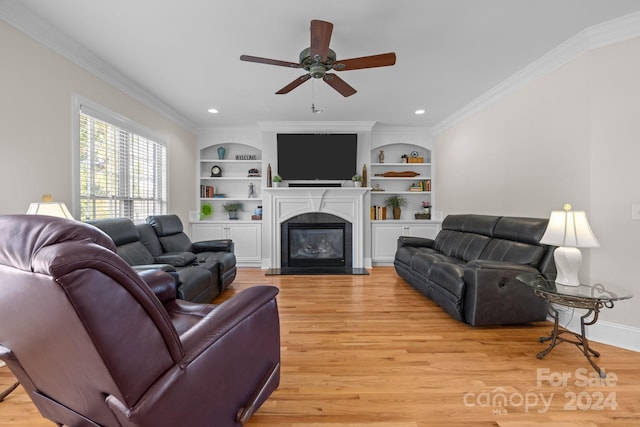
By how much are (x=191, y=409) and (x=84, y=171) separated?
308cm

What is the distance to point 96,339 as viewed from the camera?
29.0 inches

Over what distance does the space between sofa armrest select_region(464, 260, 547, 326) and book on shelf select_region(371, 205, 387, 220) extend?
2908mm

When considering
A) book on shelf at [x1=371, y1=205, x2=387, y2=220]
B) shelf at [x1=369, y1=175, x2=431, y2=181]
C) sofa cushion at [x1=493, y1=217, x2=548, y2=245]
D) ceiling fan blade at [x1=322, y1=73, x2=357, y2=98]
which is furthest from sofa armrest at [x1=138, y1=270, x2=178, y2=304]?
shelf at [x1=369, y1=175, x2=431, y2=181]

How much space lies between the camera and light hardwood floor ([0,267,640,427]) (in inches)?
61.0

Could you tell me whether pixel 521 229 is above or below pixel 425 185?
below

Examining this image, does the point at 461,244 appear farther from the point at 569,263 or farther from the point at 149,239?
the point at 149,239

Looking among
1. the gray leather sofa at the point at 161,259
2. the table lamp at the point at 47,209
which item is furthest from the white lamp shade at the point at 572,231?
the table lamp at the point at 47,209

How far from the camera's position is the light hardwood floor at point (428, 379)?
5.08 ft

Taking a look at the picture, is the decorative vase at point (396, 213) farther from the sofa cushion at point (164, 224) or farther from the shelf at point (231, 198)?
the sofa cushion at point (164, 224)

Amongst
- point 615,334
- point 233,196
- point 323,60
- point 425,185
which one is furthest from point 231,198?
point 615,334

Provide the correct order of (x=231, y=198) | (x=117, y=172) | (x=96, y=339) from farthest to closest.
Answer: (x=231, y=198)
(x=117, y=172)
(x=96, y=339)

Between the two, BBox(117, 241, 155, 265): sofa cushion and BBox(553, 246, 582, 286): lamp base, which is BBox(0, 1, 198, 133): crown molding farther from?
BBox(553, 246, 582, 286): lamp base

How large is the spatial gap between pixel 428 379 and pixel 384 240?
3.59 metres

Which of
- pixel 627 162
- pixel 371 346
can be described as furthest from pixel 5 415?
pixel 627 162
